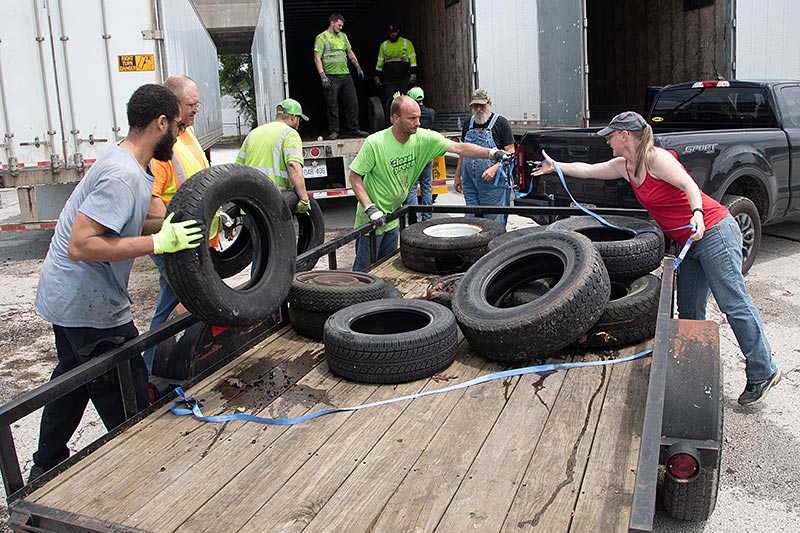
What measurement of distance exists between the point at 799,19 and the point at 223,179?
9.27 meters

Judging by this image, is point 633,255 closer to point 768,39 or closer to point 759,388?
point 759,388

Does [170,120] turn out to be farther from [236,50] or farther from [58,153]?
[236,50]

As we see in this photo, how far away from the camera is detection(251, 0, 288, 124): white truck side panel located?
942 cm

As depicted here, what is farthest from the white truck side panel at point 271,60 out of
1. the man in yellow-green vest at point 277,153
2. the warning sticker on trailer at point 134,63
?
the man in yellow-green vest at point 277,153

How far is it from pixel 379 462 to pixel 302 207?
12.7 ft

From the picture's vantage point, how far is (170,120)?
3.09m

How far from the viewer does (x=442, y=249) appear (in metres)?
5.08

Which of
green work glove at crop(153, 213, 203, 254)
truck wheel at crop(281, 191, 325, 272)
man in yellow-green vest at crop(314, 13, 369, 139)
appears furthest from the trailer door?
green work glove at crop(153, 213, 203, 254)

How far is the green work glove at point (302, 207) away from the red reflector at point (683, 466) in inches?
155

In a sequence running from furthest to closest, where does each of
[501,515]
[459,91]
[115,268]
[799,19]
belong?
[459,91] < [799,19] < [115,268] < [501,515]

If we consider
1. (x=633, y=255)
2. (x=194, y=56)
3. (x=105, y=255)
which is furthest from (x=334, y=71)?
(x=105, y=255)

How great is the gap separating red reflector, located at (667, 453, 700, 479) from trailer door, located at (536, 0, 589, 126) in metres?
8.50

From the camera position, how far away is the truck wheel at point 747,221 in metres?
6.85

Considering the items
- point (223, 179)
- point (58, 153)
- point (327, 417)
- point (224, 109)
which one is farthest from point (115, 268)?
point (224, 109)
